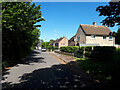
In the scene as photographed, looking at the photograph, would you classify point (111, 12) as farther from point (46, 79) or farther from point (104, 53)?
point (104, 53)

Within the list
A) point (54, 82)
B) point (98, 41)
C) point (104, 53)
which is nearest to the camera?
point (54, 82)

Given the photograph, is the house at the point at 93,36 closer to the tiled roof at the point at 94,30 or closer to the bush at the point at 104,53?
the tiled roof at the point at 94,30

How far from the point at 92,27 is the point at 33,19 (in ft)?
75.0

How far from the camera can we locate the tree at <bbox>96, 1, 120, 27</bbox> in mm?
4527

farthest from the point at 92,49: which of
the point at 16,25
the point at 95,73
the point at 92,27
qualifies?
the point at 92,27

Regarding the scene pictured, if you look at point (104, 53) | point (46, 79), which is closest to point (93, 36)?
point (104, 53)

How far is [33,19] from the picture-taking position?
986 centimetres

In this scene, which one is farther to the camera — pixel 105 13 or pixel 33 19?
pixel 33 19

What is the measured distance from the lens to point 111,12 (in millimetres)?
4691

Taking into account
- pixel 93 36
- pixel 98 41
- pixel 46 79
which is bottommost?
pixel 46 79

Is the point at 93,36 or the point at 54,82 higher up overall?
the point at 93,36

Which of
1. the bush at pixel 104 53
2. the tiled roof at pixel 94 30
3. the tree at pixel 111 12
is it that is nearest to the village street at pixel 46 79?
the tree at pixel 111 12

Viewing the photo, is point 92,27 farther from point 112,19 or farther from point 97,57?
point 112,19

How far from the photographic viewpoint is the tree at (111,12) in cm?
453
